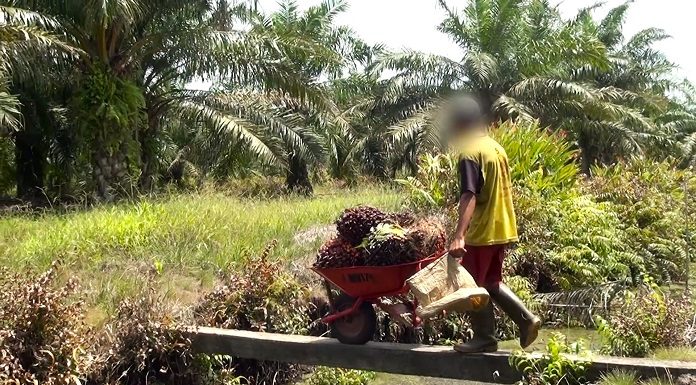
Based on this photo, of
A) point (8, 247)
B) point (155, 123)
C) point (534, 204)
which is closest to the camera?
point (8, 247)

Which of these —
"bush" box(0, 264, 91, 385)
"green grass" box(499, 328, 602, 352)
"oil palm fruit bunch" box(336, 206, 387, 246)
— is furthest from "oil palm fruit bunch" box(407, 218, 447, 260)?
"bush" box(0, 264, 91, 385)

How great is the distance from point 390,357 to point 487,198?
1409 mm

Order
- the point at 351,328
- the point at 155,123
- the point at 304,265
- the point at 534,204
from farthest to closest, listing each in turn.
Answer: the point at 155,123 < the point at 534,204 < the point at 304,265 < the point at 351,328

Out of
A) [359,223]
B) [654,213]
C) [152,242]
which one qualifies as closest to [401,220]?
[359,223]

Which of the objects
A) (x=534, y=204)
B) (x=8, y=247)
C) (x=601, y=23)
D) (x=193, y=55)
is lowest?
(x=8, y=247)

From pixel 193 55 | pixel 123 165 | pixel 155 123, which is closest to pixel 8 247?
pixel 123 165

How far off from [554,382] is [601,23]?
2508 cm

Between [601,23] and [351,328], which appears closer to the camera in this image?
A: [351,328]

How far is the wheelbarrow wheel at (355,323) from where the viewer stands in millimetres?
5656

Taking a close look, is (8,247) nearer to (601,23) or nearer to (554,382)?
(554,382)

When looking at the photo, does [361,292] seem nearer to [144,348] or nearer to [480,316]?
[480,316]

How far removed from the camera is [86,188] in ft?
47.4

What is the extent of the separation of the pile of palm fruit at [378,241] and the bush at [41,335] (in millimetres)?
1896

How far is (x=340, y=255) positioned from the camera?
18.4 feet
